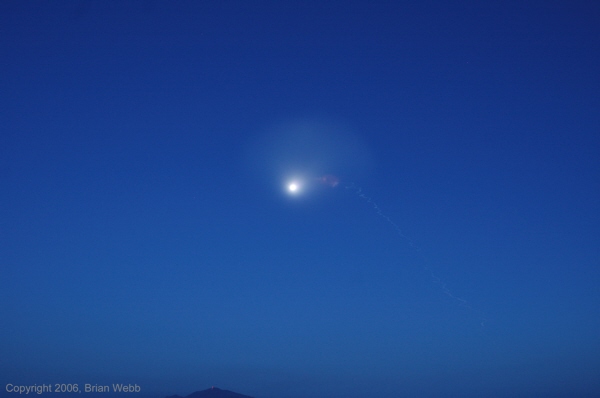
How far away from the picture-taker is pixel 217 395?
516 ft

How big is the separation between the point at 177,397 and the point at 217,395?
16.8 metres

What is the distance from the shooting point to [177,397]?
152875mm
